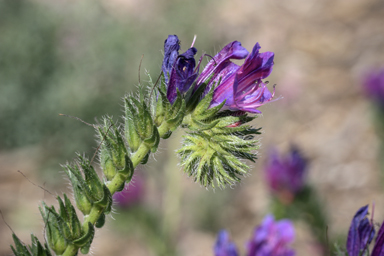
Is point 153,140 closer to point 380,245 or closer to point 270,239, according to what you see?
point 380,245

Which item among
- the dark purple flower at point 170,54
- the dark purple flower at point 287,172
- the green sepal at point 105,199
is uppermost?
the dark purple flower at point 287,172

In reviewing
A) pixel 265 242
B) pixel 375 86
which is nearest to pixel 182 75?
pixel 265 242

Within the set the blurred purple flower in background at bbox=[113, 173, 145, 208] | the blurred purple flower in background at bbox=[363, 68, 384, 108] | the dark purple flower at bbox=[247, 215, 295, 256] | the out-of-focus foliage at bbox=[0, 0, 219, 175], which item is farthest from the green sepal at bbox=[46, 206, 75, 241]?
the out-of-focus foliage at bbox=[0, 0, 219, 175]

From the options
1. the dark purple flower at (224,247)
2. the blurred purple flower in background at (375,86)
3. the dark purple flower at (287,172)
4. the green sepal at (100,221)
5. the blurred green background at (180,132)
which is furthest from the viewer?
the blurred green background at (180,132)

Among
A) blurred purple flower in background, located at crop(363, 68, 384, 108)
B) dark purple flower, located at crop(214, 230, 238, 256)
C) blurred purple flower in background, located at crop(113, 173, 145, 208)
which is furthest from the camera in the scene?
blurred purple flower in background, located at crop(363, 68, 384, 108)

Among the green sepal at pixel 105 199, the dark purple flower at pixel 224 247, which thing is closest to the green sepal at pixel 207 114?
the green sepal at pixel 105 199

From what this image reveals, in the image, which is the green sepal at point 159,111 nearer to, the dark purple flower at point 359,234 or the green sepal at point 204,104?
the green sepal at point 204,104

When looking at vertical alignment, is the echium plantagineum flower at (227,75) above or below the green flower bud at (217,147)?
above

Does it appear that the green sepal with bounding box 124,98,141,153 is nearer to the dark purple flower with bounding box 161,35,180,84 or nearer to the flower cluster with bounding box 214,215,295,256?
the dark purple flower with bounding box 161,35,180,84
